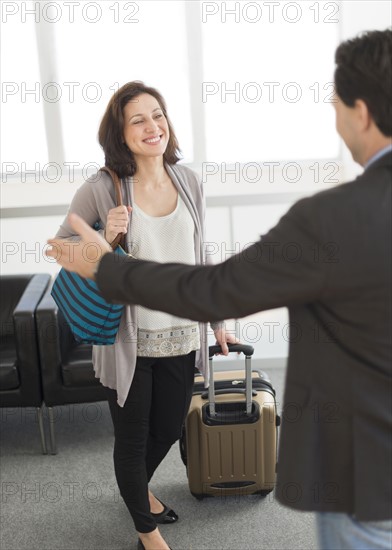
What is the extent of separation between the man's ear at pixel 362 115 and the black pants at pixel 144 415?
50.8 inches

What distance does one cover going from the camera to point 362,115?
1108 mm

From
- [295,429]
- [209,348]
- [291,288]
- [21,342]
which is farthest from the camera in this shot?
[21,342]

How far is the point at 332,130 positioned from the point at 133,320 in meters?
2.64

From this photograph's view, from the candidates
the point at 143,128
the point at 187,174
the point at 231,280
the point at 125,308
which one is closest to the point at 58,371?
the point at 125,308

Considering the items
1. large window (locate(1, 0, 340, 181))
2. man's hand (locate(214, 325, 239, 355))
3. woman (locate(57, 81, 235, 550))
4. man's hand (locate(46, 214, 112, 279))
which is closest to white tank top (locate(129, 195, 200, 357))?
woman (locate(57, 81, 235, 550))

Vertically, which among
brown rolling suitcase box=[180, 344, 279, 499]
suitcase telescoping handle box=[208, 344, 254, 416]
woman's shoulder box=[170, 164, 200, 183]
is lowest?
brown rolling suitcase box=[180, 344, 279, 499]

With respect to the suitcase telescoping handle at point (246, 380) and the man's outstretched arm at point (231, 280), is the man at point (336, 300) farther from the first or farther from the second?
the suitcase telescoping handle at point (246, 380)

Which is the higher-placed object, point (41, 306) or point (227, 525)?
point (41, 306)

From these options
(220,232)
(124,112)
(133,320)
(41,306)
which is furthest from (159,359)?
(220,232)

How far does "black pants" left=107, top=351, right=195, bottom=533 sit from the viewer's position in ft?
7.41

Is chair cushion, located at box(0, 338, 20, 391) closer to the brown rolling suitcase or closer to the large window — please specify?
the brown rolling suitcase

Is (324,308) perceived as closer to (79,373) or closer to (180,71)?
(79,373)

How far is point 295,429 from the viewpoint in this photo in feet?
3.97

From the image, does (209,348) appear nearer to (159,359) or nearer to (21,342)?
(159,359)
